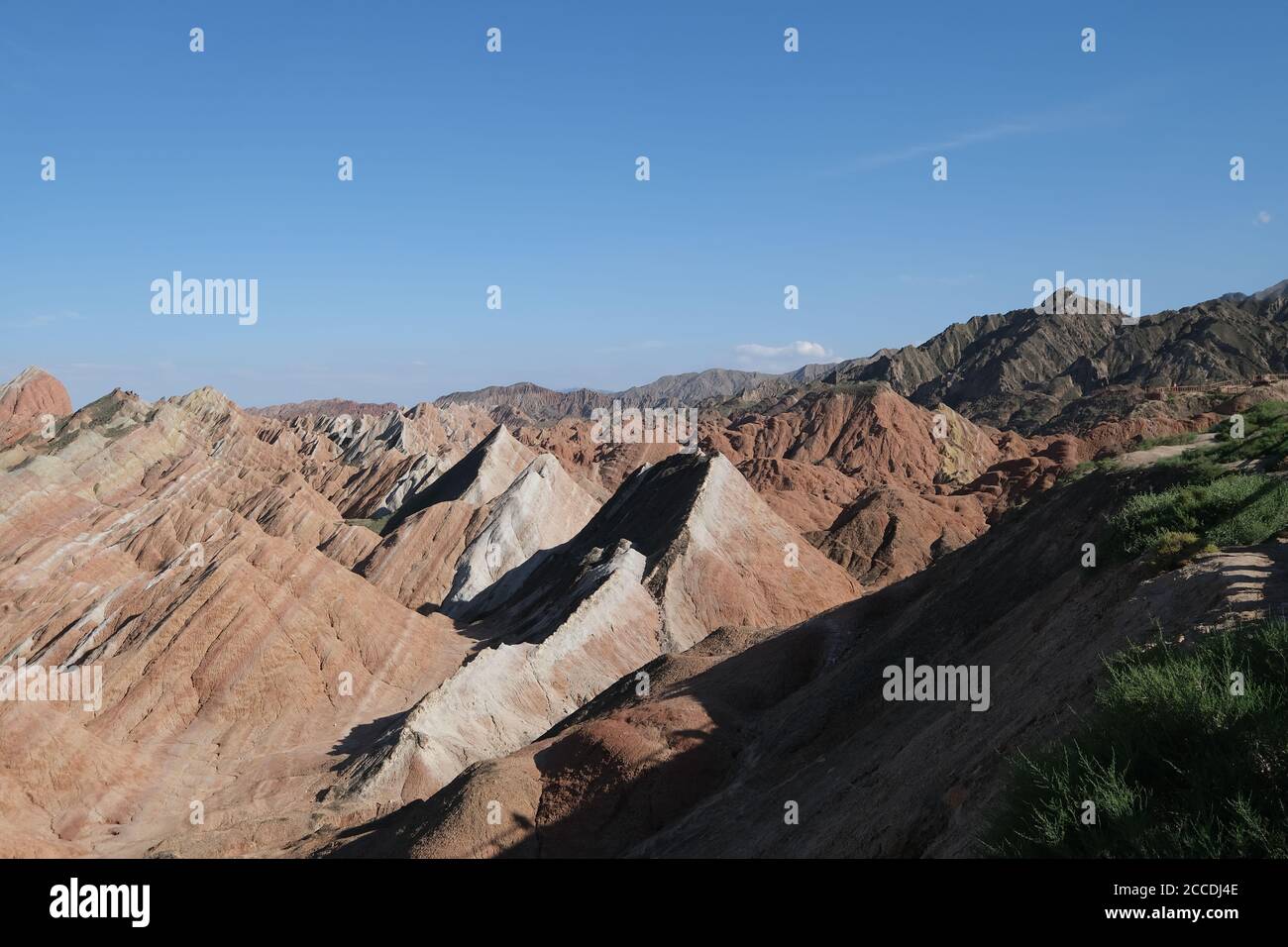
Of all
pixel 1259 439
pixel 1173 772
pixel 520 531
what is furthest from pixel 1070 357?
pixel 1173 772

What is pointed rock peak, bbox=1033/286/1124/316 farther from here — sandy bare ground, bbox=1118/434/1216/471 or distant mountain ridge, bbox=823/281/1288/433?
sandy bare ground, bbox=1118/434/1216/471

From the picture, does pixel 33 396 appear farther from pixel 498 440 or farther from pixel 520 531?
pixel 520 531

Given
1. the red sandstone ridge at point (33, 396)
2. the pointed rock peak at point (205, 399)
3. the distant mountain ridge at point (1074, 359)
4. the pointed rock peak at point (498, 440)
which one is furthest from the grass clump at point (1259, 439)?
the red sandstone ridge at point (33, 396)

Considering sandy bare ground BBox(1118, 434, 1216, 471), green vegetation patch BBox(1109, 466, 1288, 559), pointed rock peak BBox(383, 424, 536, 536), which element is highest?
sandy bare ground BBox(1118, 434, 1216, 471)

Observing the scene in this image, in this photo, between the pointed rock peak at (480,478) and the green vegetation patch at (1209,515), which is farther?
the pointed rock peak at (480,478)

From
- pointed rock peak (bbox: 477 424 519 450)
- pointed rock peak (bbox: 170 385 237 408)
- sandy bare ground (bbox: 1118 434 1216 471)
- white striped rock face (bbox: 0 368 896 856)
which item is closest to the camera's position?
sandy bare ground (bbox: 1118 434 1216 471)

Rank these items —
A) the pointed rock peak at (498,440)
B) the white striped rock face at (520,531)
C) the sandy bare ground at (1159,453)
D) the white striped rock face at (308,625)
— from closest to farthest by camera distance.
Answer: the sandy bare ground at (1159,453), the white striped rock face at (308,625), the white striped rock face at (520,531), the pointed rock peak at (498,440)

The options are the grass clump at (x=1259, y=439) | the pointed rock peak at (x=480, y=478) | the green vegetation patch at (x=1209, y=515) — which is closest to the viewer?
the green vegetation patch at (x=1209, y=515)

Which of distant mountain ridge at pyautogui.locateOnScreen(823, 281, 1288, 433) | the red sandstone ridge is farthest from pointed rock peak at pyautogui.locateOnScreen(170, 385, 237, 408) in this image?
distant mountain ridge at pyautogui.locateOnScreen(823, 281, 1288, 433)

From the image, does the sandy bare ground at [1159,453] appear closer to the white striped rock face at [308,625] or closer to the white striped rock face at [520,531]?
the white striped rock face at [308,625]
